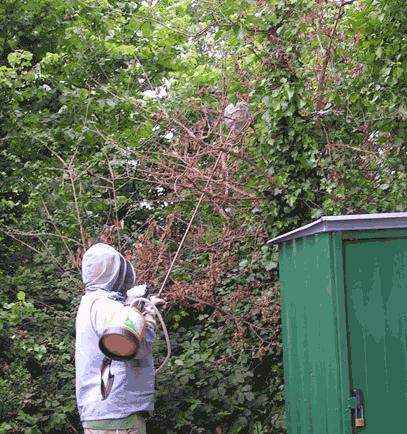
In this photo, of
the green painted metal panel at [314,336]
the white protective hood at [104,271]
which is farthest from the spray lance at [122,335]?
the green painted metal panel at [314,336]

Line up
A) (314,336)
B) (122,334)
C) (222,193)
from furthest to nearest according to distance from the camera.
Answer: (222,193) < (314,336) < (122,334)

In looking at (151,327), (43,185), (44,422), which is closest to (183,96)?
(43,185)

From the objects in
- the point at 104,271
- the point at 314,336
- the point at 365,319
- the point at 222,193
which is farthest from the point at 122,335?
the point at 222,193

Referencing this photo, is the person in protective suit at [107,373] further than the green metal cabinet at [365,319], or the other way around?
the person in protective suit at [107,373]

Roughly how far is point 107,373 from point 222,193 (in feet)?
11.2

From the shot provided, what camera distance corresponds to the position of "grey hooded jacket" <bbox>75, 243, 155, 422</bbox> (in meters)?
4.54

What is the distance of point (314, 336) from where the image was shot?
4.71m

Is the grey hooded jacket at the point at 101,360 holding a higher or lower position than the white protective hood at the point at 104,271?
lower

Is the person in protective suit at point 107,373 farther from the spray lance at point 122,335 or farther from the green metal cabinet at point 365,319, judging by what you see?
the green metal cabinet at point 365,319

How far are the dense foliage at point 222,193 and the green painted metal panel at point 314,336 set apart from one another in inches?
56.1

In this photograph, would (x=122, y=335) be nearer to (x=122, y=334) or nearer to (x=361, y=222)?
(x=122, y=334)

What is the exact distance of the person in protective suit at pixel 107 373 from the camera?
454 centimetres

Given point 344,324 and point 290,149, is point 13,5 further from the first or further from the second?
point 344,324

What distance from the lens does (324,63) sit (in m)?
7.09
